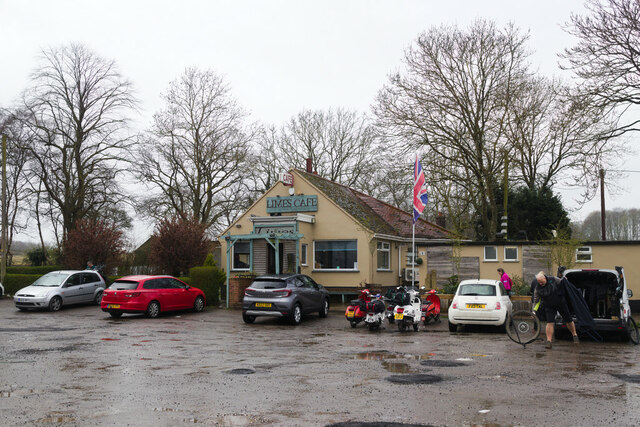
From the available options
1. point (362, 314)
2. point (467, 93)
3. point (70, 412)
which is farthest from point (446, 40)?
point (70, 412)

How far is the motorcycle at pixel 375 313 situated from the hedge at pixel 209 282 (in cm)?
1119

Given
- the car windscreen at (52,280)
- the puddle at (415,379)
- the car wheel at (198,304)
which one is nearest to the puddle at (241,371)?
the puddle at (415,379)

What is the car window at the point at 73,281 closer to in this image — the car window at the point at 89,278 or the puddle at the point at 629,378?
the car window at the point at 89,278

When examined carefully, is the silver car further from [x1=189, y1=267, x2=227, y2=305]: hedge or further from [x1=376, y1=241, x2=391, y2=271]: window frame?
[x1=376, y1=241, x2=391, y2=271]: window frame

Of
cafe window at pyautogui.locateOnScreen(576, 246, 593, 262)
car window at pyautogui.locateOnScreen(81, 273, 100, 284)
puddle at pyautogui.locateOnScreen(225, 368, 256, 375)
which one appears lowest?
puddle at pyautogui.locateOnScreen(225, 368, 256, 375)

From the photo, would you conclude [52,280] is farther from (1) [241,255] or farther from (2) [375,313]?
(2) [375,313]

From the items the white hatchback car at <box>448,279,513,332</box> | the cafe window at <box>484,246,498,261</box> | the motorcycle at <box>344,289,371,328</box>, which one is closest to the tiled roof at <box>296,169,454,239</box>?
the cafe window at <box>484,246,498,261</box>

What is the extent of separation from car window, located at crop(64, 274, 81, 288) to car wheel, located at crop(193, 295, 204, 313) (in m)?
5.73

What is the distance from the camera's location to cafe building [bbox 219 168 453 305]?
27.4 metres

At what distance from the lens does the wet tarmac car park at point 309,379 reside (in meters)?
6.68

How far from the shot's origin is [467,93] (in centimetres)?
3098

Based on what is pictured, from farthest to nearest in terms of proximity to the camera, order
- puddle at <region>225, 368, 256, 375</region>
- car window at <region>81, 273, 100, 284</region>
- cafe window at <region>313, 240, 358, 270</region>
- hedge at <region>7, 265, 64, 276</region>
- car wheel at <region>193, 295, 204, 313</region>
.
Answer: hedge at <region>7, 265, 64, 276</region> → cafe window at <region>313, 240, 358, 270</region> → car window at <region>81, 273, 100, 284</region> → car wheel at <region>193, 295, 204, 313</region> → puddle at <region>225, 368, 256, 375</region>

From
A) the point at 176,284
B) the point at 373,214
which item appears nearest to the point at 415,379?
the point at 176,284

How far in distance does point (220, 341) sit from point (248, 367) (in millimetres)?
4261
